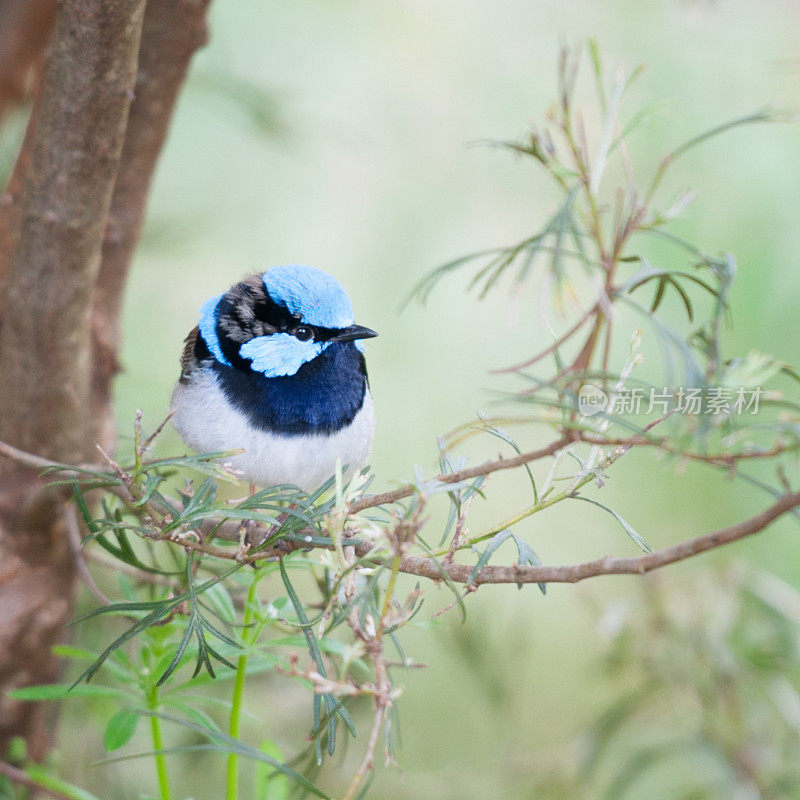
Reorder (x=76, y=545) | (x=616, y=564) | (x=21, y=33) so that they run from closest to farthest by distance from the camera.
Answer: (x=616, y=564) → (x=76, y=545) → (x=21, y=33)

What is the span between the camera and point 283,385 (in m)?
1.60

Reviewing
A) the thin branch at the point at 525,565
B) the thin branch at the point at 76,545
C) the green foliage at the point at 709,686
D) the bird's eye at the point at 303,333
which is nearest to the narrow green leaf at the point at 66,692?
the thin branch at the point at 76,545

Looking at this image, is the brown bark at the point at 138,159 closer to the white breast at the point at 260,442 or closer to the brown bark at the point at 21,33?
the white breast at the point at 260,442

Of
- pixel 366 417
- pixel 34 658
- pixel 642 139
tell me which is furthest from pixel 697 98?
pixel 34 658

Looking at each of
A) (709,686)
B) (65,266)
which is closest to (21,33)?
(65,266)

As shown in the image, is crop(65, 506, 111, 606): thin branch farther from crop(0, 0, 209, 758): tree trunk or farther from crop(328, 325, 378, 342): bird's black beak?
crop(328, 325, 378, 342): bird's black beak

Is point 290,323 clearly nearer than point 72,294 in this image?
No

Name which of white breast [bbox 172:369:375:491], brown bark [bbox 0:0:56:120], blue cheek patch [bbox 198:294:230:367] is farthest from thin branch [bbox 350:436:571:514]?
brown bark [bbox 0:0:56:120]

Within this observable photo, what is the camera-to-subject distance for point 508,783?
6.82ft

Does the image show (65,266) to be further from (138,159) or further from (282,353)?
(282,353)

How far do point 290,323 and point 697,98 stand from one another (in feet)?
5.39

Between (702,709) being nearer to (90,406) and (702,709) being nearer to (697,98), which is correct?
(90,406)

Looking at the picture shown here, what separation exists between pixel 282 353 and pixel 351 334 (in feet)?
0.43

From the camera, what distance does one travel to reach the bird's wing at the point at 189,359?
1.69 m
